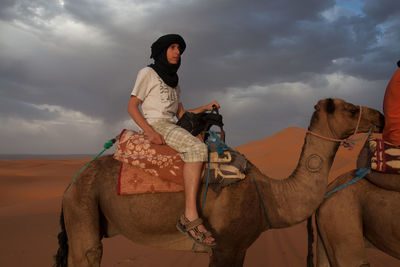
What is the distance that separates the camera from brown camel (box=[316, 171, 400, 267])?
131 inches

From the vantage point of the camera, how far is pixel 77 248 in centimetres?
321

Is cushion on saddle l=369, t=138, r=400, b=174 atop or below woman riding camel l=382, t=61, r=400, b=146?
below

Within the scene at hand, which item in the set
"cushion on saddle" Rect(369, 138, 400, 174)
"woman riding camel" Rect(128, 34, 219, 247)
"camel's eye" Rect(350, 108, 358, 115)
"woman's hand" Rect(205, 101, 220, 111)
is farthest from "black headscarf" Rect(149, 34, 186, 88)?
"cushion on saddle" Rect(369, 138, 400, 174)

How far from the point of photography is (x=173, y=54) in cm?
374

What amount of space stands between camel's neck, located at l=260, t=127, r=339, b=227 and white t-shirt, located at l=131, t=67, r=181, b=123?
→ 62.1 inches

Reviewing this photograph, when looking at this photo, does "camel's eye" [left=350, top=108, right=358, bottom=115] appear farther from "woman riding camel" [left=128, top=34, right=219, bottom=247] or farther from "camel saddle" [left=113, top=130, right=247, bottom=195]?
"woman riding camel" [left=128, top=34, right=219, bottom=247]

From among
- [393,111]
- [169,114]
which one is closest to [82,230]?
[169,114]

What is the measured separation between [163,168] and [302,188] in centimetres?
172

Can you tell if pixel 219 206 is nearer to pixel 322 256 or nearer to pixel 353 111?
pixel 322 256

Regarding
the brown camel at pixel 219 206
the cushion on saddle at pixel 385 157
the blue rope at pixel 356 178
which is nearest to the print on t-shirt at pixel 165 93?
the brown camel at pixel 219 206

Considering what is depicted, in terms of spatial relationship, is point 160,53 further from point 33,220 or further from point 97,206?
point 33,220

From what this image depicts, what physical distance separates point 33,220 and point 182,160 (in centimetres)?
887

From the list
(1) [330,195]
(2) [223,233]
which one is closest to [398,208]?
(1) [330,195]

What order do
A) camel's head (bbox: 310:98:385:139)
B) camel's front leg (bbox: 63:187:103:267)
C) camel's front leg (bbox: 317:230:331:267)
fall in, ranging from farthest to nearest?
camel's front leg (bbox: 317:230:331:267), camel's head (bbox: 310:98:385:139), camel's front leg (bbox: 63:187:103:267)
